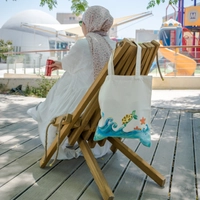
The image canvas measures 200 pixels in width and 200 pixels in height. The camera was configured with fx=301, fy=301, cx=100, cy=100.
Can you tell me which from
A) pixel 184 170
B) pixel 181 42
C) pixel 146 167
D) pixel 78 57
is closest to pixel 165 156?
pixel 184 170

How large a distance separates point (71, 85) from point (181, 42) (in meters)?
12.1

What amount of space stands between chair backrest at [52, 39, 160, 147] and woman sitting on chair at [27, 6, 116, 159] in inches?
6.9

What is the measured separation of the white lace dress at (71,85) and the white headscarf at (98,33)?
0.05m

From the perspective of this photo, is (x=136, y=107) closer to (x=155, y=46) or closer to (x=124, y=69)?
(x=124, y=69)

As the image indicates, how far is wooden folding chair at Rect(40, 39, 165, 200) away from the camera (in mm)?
1520

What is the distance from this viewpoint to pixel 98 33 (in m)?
1.96

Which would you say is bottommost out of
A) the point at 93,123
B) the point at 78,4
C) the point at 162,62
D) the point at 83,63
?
the point at 93,123

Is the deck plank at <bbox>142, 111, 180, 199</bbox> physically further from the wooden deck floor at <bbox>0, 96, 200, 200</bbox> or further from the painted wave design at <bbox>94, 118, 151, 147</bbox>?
the painted wave design at <bbox>94, 118, 151, 147</bbox>

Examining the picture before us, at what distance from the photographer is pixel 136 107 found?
148cm

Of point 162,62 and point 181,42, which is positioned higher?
point 181,42

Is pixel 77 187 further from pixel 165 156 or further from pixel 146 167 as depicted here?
pixel 165 156

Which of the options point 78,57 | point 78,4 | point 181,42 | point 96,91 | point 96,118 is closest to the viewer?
point 96,91

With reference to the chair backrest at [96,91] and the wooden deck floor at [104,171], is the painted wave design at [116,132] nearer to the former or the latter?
the chair backrest at [96,91]

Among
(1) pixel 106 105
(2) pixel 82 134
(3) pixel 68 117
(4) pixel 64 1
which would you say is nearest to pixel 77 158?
(2) pixel 82 134
